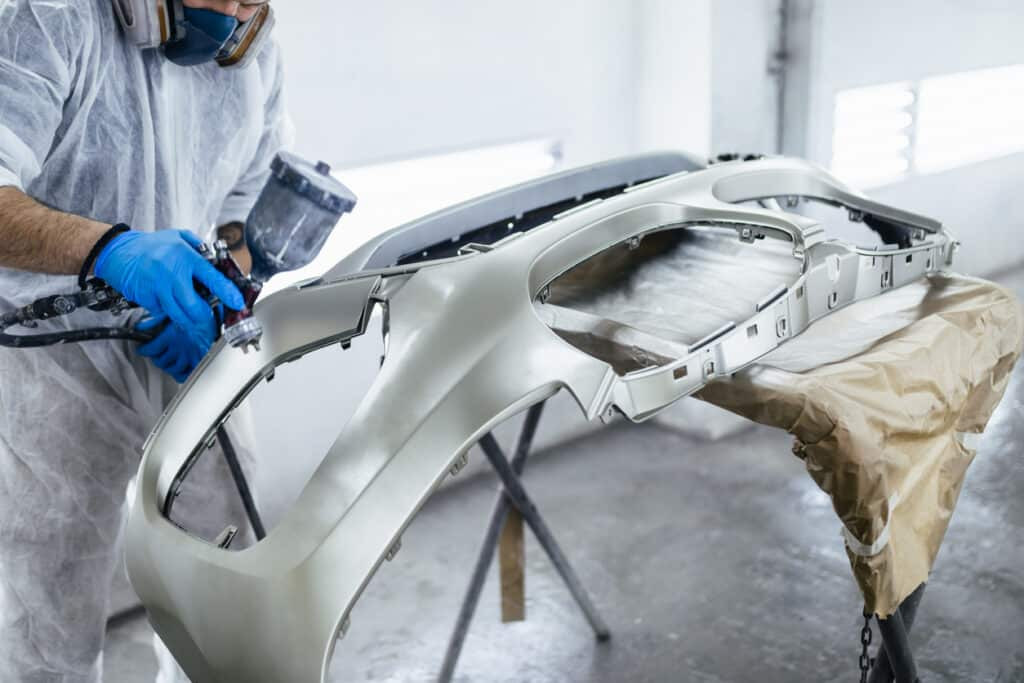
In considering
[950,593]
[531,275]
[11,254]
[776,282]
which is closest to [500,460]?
[776,282]

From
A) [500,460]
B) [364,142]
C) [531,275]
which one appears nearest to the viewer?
[531,275]

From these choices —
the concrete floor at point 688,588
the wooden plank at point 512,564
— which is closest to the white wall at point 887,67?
the concrete floor at point 688,588

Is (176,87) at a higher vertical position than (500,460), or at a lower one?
higher

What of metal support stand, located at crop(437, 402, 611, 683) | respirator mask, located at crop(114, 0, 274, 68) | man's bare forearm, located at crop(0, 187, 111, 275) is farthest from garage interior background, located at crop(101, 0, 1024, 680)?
man's bare forearm, located at crop(0, 187, 111, 275)

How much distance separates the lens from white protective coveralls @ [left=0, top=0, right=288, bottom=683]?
1.28 meters

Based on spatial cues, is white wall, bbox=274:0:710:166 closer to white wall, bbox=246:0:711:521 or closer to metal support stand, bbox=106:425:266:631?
white wall, bbox=246:0:711:521

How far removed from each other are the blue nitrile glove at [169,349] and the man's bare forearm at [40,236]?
0.68 feet

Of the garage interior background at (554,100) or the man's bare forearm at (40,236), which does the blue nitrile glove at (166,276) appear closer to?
the man's bare forearm at (40,236)

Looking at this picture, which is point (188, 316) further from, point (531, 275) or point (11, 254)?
point (531, 275)

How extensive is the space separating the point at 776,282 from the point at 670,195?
22 centimetres

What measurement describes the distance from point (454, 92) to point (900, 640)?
5.69ft

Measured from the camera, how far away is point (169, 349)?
1389 millimetres

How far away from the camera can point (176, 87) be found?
4.49 ft

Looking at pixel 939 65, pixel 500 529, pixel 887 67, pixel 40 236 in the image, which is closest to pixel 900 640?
pixel 500 529
